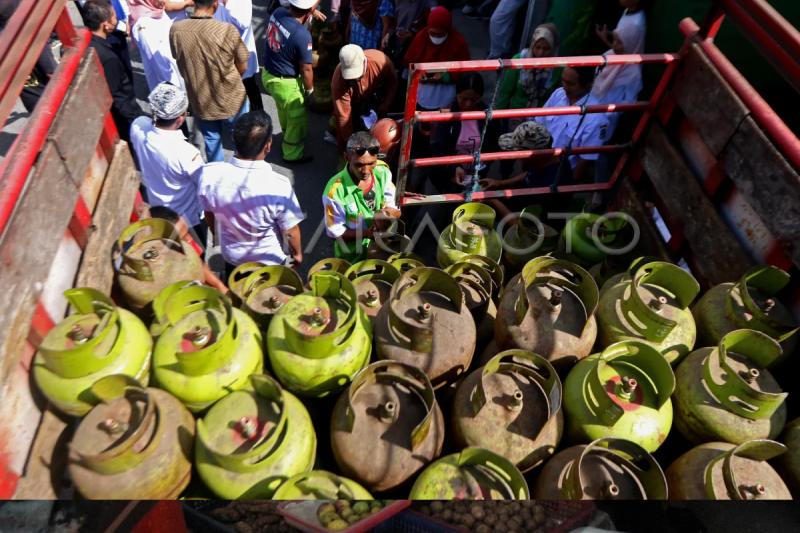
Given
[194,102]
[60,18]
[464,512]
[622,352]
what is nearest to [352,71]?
[194,102]

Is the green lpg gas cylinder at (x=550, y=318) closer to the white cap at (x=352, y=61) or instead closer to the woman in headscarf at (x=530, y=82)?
the woman in headscarf at (x=530, y=82)

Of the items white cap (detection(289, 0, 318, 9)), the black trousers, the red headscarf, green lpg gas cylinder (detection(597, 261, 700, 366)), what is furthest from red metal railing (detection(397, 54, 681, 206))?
the black trousers

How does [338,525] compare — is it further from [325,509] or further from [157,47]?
[157,47]

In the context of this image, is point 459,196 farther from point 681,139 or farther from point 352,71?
point 352,71

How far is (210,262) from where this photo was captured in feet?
15.4

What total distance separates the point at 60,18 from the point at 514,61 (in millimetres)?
2577

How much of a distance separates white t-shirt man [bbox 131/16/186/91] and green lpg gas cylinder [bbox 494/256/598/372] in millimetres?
4172

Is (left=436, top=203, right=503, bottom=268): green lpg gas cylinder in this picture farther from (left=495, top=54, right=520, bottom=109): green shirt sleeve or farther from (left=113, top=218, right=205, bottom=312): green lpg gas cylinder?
(left=495, top=54, right=520, bottom=109): green shirt sleeve

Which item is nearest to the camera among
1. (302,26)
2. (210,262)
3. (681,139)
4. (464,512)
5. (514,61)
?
(464,512)

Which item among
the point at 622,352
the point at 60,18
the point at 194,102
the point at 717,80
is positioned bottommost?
the point at 194,102

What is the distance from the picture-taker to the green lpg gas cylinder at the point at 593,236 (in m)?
3.29

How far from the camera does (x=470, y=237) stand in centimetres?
317

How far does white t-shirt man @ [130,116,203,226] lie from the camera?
355 centimetres

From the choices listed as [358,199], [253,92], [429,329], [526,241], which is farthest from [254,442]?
[253,92]
